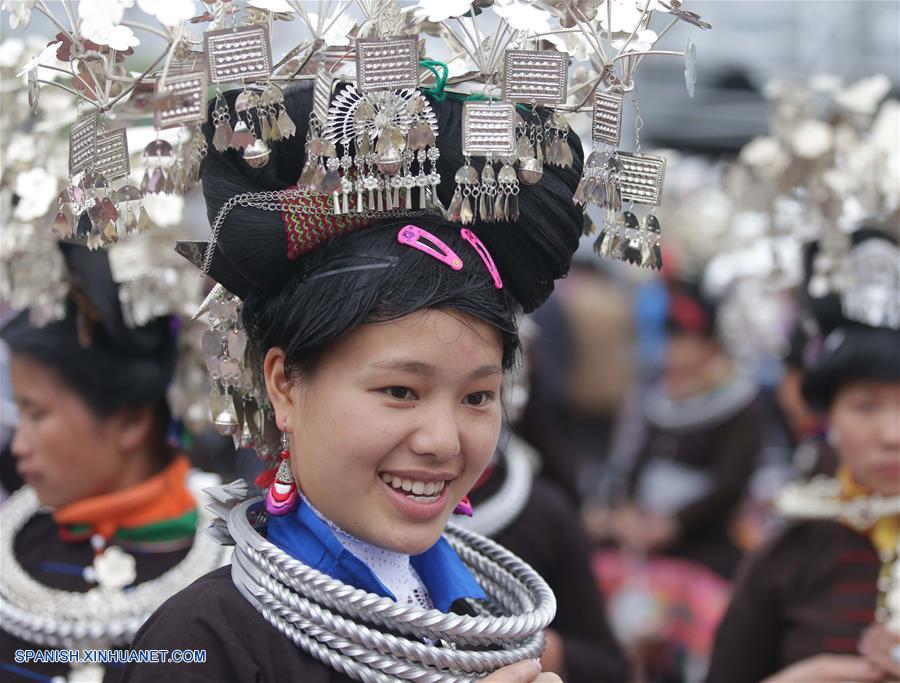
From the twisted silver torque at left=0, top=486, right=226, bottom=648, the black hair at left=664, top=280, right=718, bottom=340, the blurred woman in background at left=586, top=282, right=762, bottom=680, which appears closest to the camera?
the twisted silver torque at left=0, top=486, right=226, bottom=648

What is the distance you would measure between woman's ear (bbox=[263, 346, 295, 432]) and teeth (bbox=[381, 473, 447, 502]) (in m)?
0.19

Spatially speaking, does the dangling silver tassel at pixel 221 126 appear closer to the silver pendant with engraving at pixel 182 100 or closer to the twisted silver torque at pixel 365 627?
the silver pendant with engraving at pixel 182 100

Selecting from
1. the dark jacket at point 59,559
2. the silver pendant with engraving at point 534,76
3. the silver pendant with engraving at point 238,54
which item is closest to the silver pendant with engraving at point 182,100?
the silver pendant with engraving at point 238,54

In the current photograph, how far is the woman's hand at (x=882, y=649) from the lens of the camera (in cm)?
271

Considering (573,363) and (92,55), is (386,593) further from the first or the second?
(573,363)

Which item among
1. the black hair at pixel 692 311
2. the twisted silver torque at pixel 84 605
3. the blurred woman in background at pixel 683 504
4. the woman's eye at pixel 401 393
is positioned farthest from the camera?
the black hair at pixel 692 311

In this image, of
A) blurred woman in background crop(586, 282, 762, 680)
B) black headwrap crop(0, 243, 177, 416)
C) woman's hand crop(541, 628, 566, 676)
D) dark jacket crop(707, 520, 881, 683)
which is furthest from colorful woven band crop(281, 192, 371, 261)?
blurred woman in background crop(586, 282, 762, 680)

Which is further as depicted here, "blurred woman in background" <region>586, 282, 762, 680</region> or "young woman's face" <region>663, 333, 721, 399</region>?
"young woman's face" <region>663, 333, 721, 399</region>

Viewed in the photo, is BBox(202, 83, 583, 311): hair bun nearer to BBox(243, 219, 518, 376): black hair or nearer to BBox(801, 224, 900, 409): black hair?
BBox(243, 219, 518, 376): black hair

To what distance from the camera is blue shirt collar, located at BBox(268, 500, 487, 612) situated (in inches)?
70.9

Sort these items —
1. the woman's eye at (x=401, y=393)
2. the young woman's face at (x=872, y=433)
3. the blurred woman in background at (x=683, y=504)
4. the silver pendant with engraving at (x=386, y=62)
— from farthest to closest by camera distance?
the blurred woman in background at (x=683, y=504) < the young woman's face at (x=872, y=433) < the woman's eye at (x=401, y=393) < the silver pendant with engraving at (x=386, y=62)

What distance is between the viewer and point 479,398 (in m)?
1.82

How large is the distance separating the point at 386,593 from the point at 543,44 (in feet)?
2.84

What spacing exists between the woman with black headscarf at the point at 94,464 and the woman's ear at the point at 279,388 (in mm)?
923
